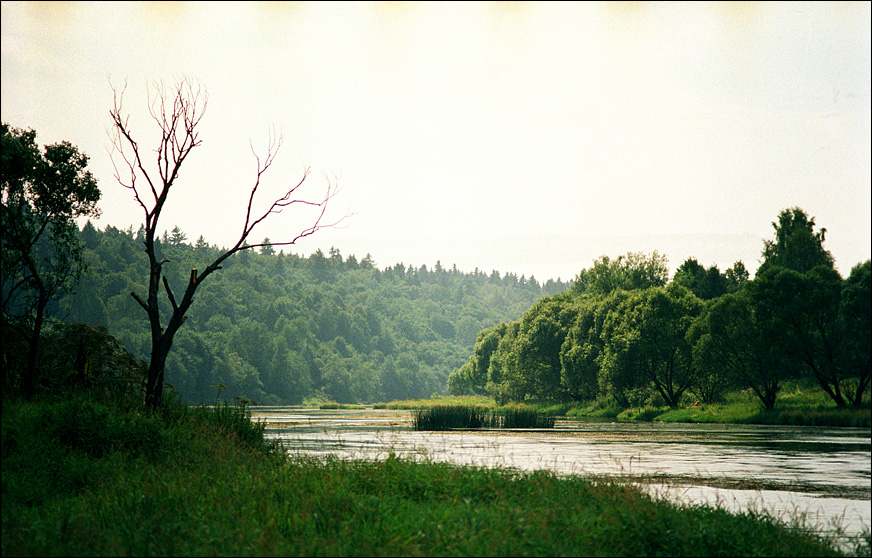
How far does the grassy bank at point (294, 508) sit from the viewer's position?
1101 cm

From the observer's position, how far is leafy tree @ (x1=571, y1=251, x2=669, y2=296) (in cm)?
12425

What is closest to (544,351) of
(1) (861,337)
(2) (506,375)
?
(2) (506,375)

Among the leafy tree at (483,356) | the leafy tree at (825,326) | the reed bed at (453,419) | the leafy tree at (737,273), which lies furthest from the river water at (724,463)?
the leafy tree at (483,356)

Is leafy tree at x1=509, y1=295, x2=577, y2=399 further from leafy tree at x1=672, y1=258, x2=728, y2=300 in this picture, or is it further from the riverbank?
leafy tree at x1=672, y1=258, x2=728, y2=300

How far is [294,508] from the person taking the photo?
12.8 m

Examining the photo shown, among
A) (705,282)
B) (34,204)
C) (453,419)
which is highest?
(705,282)

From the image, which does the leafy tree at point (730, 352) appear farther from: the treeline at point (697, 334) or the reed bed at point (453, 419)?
the reed bed at point (453, 419)

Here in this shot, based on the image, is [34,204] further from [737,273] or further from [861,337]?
[737,273]

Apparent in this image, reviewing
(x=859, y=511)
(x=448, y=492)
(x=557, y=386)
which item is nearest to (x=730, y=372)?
(x=557, y=386)

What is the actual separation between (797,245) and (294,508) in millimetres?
90304

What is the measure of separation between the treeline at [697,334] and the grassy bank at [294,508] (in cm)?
438

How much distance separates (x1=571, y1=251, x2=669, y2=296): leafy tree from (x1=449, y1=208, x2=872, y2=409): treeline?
0.61 ft

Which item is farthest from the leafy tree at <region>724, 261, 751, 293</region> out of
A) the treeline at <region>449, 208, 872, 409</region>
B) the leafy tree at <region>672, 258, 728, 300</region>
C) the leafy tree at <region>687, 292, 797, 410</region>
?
the leafy tree at <region>687, 292, 797, 410</region>

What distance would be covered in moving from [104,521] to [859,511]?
17290 mm
